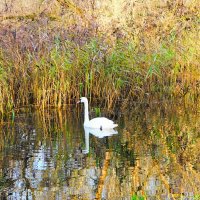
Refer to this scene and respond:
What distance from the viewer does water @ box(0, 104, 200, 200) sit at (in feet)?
22.1

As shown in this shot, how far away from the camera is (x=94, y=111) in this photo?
1255cm

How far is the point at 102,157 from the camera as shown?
27.4 ft

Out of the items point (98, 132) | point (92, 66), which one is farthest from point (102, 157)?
point (92, 66)

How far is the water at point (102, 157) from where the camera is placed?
673 cm

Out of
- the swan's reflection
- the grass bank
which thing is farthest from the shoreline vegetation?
the swan's reflection

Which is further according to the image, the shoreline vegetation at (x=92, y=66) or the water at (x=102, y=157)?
the shoreline vegetation at (x=92, y=66)

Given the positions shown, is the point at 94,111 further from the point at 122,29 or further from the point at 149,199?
the point at 149,199

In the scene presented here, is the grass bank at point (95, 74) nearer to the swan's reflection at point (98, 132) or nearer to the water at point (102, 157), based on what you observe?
the water at point (102, 157)

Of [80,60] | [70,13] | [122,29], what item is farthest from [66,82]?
[70,13]

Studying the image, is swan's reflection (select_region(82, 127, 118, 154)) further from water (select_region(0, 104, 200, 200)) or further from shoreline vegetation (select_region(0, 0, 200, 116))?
shoreline vegetation (select_region(0, 0, 200, 116))

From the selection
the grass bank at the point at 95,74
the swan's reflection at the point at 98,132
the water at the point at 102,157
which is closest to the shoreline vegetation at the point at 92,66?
the grass bank at the point at 95,74

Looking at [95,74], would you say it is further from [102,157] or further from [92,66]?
[102,157]

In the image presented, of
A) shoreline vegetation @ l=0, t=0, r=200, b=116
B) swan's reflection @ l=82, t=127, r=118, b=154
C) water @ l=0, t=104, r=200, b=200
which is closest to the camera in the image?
water @ l=0, t=104, r=200, b=200

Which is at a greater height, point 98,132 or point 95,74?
point 95,74
